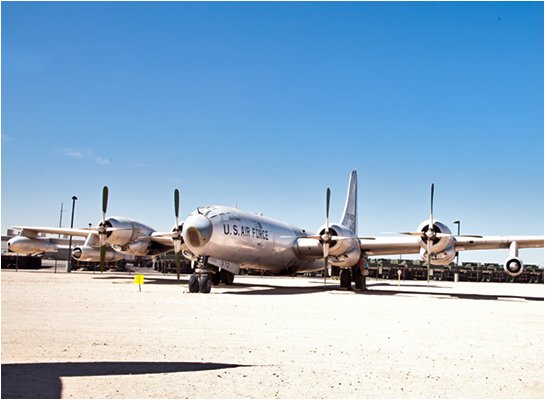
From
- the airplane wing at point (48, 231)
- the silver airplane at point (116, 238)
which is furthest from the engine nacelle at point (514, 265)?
the airplane wing at point (48, 231)

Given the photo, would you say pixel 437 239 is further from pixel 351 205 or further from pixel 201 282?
pixel 351 205

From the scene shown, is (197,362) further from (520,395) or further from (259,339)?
(520,395)

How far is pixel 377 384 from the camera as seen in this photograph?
6.09 m

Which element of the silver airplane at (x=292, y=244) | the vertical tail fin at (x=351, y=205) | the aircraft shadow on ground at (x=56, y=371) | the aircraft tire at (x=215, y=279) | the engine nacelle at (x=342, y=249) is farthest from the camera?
the vertical tail fin at (x=351, y=205)

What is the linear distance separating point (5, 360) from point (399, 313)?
11.2 m

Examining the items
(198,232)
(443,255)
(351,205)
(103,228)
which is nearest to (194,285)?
(198,232)

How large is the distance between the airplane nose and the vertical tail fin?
16052mm

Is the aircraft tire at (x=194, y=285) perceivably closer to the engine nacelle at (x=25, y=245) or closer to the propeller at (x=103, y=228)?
the propeller at (x=103, y=228)

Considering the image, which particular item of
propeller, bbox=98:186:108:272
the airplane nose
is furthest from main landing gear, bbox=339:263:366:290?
propeller, bbox=98:186:108:272

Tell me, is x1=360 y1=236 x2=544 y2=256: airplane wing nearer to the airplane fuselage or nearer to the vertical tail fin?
the airplane fuselage

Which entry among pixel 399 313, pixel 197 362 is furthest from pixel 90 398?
pixel 399 313

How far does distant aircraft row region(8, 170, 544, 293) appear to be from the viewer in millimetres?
22578

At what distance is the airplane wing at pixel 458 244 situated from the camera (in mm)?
24453

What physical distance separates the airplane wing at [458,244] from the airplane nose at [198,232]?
34.0 ft
